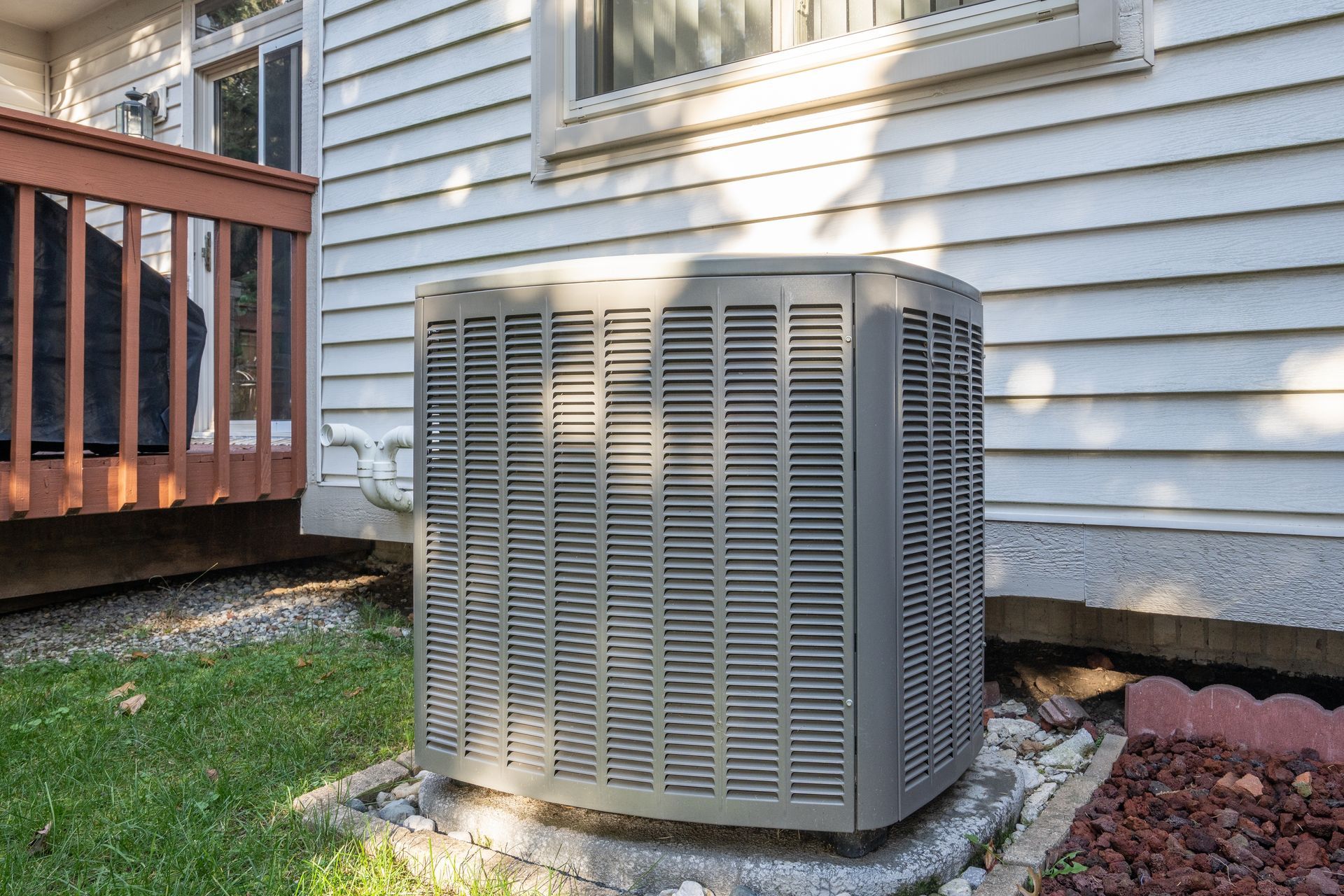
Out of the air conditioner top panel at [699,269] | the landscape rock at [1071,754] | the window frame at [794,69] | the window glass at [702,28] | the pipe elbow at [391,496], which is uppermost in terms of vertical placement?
the window glass at [702,28]

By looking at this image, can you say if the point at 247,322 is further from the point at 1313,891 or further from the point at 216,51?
the point at 1313,891

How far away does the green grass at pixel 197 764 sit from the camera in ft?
5.51

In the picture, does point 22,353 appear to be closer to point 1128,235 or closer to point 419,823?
point 419,823

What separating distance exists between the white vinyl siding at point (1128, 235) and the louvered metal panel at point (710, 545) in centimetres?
102

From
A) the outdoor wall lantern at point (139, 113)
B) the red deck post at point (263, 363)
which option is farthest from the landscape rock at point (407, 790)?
the outdoor wall lantern at point (139, 113)

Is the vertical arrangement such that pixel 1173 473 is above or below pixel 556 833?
above

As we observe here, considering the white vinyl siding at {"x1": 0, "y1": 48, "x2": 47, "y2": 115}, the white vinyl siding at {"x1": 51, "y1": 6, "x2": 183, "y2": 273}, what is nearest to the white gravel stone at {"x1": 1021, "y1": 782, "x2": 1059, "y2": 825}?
the white vinyl siding at {"x1": 51, "y1": 6, "x2": 183, "y2": 273}

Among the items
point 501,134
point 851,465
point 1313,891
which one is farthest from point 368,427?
point 1313,891

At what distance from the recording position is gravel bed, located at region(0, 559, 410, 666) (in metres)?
3.80

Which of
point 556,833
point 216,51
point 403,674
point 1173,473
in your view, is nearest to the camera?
point 556,833

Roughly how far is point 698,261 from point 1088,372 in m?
1.51

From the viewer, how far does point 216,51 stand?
20.6 feet

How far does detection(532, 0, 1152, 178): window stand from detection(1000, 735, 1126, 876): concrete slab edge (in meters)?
1.80

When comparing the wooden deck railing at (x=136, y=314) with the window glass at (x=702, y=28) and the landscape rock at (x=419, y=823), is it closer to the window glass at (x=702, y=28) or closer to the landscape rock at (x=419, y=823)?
the window glass at (x=702, y=28)
